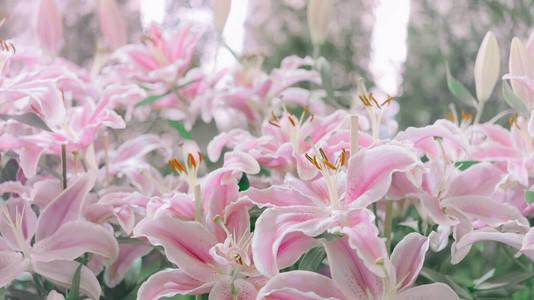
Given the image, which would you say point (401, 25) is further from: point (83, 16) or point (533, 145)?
point (533, 145)

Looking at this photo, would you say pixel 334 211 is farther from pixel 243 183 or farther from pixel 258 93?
pixel 258 93

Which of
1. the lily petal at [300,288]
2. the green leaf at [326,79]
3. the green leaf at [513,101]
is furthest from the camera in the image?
the green leaf at [326,79]

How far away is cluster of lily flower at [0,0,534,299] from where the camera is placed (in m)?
0.28

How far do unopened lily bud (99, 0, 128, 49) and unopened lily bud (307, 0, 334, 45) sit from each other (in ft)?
0.63

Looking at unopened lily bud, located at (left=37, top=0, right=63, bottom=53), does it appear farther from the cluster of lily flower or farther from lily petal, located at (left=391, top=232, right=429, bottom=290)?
lily petal, located at (left=391, top=232, right=429, bottom=290)

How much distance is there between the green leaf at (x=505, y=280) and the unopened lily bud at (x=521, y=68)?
0.11m

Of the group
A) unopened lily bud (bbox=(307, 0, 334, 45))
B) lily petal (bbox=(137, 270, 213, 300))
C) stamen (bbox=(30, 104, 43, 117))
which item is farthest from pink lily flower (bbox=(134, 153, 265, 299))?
unopened lily bud (bbox=(307, 0, 334, 45))

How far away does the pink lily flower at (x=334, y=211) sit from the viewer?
10.2 inches

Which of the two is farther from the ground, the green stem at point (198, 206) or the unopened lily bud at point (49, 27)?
the unopened lily bud at point (49, 27)

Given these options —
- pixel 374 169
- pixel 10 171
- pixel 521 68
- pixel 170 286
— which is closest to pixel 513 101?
pixel 521 68

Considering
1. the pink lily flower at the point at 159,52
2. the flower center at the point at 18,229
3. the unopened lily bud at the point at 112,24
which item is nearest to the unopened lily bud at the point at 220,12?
the pink lily flower at the point at 159,52

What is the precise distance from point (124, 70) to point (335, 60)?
130 centimetres

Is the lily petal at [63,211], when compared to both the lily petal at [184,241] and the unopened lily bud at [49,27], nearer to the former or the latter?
the lily petal at [184,241]

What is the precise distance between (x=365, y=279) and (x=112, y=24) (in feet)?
1.31
